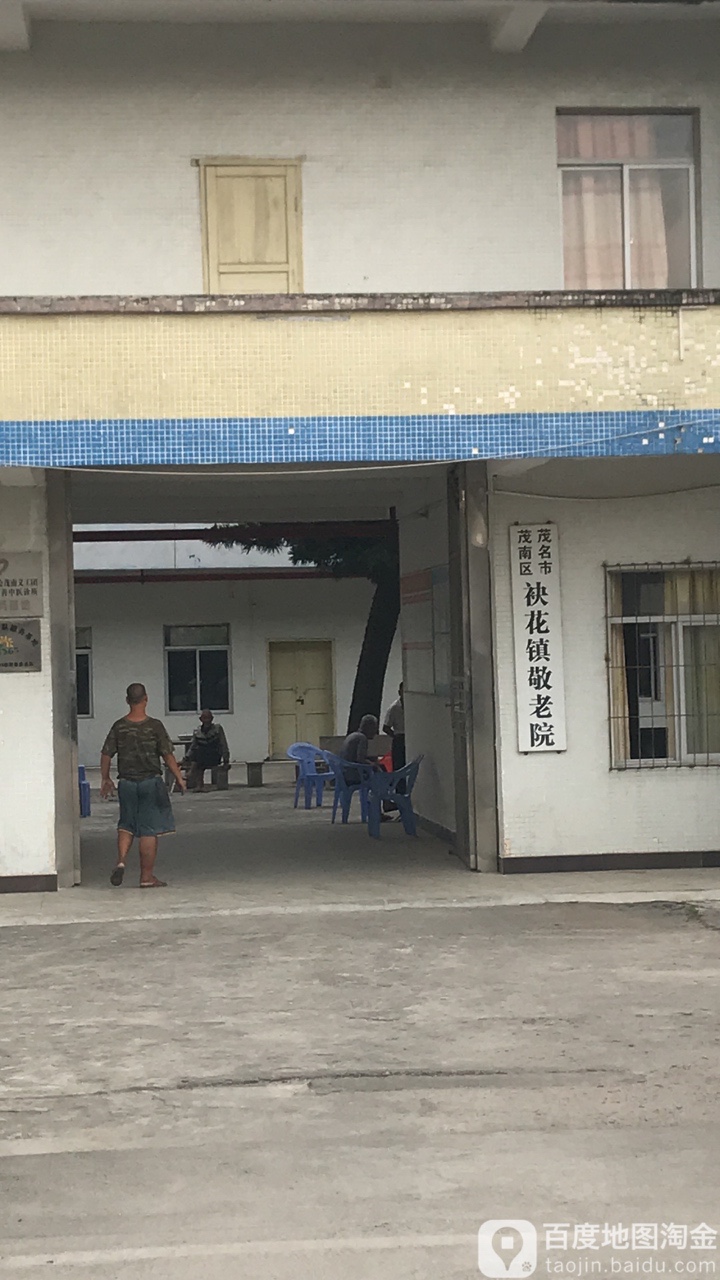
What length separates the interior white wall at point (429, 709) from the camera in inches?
605

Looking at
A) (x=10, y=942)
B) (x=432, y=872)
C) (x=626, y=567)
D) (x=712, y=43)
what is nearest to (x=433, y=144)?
(x=712, y=43)

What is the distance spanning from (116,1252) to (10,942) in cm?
597

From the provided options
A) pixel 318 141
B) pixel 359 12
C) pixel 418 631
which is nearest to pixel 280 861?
pixel 418 631

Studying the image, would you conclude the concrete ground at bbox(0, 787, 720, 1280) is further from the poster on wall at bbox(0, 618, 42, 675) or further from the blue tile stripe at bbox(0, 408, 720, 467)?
the blue tile stripe at bbox(0, 408, 720, 467)

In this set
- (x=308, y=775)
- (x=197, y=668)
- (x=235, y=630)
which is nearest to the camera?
(x=308, y=775)

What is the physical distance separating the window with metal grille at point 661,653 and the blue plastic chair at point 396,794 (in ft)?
11.1

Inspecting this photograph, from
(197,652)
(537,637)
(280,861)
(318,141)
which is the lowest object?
(280,861)

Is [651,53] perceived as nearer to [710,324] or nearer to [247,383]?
[710,324]

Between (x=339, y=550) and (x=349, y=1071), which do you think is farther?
(x=339, y=550)

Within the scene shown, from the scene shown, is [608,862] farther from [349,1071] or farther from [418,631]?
[349,1071]

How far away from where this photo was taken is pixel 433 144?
43.9 feet

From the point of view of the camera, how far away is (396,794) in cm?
1648

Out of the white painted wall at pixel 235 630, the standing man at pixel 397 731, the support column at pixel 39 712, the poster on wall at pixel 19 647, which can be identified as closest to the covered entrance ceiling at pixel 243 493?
the support column at pixel 39 712

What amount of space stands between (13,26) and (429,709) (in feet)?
24.3
